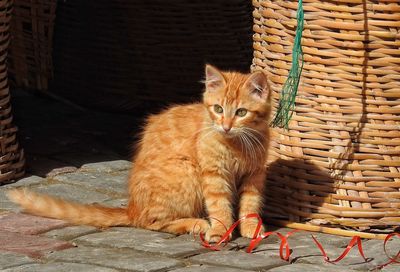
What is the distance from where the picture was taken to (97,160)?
19.0 ft

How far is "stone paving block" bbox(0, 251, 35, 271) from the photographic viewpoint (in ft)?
12.5

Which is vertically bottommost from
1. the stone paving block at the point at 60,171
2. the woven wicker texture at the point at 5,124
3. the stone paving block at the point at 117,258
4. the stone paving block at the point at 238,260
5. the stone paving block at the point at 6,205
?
the stone paving block at the point at 238,260

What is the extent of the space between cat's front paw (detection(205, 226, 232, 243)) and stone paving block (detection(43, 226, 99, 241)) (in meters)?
0.56

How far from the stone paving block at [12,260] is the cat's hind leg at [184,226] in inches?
30.2

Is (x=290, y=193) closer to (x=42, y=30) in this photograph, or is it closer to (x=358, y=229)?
(x=358, y=229)

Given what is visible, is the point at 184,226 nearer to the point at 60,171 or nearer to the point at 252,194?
the point at 252,194

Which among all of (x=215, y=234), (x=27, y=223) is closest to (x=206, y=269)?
(x=215, y=234)

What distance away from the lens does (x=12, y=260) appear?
3.86 meters

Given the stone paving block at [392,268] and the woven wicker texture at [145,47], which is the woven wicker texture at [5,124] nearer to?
the woven wicker texture at [145,47]

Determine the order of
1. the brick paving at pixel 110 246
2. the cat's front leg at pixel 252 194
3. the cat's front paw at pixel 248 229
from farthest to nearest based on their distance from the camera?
the cat's front leg at pixel 252 194, the cat's front paw at pixel 248 229, the brick paving at pixel 110 246

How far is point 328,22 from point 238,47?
2574 mm

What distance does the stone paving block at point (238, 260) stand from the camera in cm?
387

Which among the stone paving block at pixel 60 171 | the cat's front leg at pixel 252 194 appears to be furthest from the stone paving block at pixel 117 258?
the stone paving block at pixel 60 171

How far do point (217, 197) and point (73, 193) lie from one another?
1014 mm
